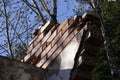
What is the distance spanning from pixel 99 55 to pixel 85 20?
59 cm

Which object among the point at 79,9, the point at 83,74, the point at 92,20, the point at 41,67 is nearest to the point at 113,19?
the point at 92,20

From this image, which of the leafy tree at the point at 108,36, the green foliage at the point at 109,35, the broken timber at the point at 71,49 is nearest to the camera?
the leafy tree at the point at 108,36

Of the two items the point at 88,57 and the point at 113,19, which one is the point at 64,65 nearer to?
the point at 88,57

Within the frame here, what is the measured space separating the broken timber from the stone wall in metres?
0.12

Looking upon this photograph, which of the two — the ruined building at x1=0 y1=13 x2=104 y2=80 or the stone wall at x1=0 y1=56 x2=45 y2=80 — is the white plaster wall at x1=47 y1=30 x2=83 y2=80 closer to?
the ruined building at x1=0 y1=13 x2=104 y2=80

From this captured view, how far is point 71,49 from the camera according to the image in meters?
4.26

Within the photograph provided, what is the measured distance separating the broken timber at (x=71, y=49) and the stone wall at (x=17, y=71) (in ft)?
0.41

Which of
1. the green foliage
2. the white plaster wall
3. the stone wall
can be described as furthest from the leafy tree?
the stone wall

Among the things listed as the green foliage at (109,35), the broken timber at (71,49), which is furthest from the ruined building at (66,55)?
the green foliage at (109,35)

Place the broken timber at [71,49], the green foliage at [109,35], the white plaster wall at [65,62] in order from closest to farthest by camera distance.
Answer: the green foliage at [109,35]
the broken timber at [71,49]
the white plaster wall at [65,62]

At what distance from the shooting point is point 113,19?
13.2 ft

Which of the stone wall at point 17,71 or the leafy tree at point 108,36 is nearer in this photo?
the leafy tree at point 108,36

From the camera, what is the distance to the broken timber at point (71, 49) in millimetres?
4094

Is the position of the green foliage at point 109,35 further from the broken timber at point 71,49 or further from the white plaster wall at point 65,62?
the white plaster wall at point 65,62
